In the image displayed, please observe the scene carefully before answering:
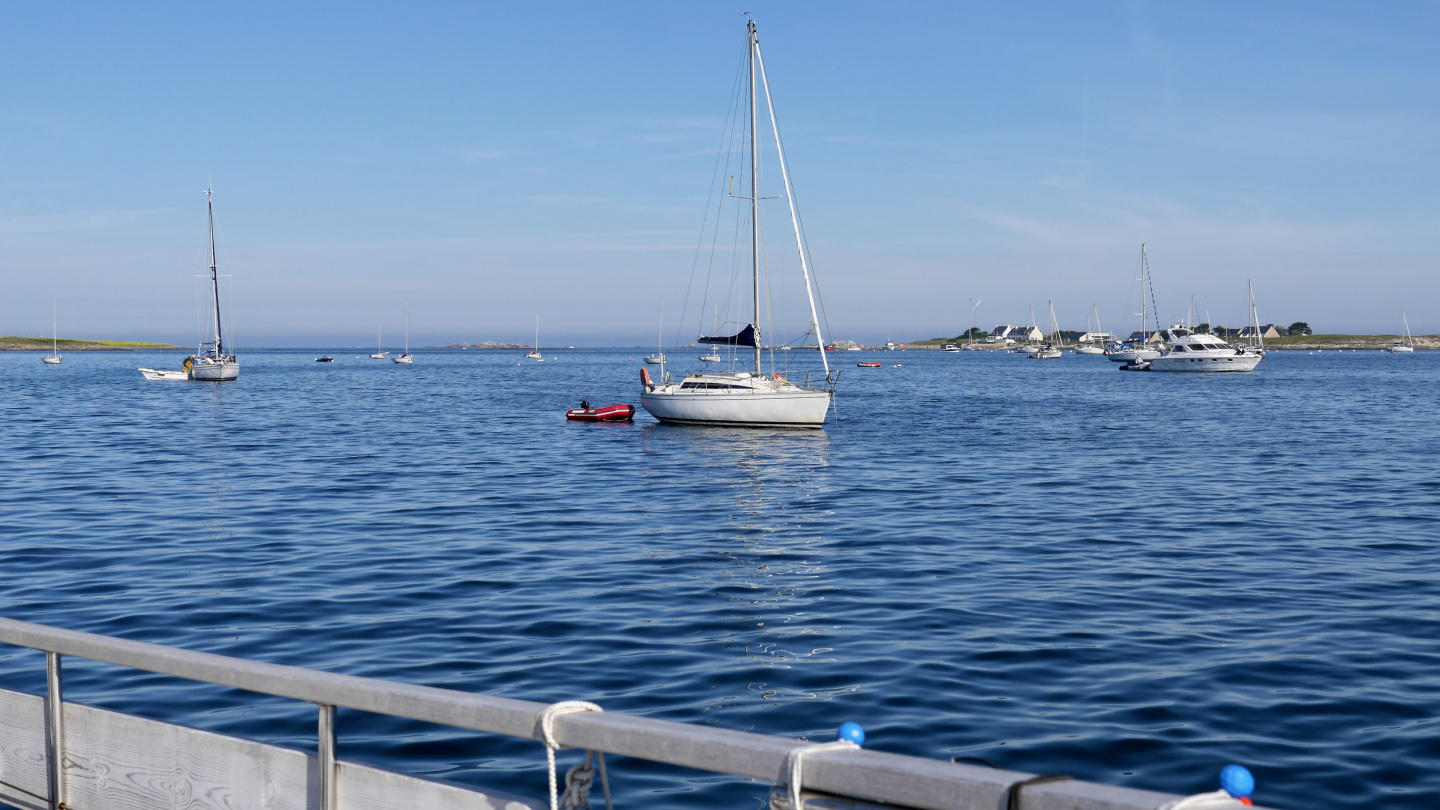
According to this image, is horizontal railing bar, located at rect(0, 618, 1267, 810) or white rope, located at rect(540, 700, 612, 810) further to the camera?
white rope, located at rect(540, 700, 612, 810)

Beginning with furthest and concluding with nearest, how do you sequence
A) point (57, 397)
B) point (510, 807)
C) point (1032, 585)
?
point (57, 397)
point (1032, 585)
point (510, 807)

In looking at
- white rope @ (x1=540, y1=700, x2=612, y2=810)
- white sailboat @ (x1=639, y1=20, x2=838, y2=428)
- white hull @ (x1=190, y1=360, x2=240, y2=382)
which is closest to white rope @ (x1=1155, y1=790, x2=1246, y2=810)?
white rope @ (x1=540, y1=700, x2=612, y2=810)

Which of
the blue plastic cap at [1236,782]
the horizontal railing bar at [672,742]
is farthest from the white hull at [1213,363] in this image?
the horizontal railing bar at [672,742]

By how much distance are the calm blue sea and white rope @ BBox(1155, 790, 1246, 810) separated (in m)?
5.19

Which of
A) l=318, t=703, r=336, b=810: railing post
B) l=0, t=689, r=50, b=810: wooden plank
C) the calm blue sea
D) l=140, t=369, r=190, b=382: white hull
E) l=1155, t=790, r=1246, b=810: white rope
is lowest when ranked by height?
the calm blue sea

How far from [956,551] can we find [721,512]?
20.6 feet

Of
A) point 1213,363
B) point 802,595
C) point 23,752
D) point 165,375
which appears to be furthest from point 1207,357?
point 23,752

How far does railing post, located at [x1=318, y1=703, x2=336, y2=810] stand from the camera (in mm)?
3912

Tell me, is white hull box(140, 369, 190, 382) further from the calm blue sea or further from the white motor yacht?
the white motor yacht

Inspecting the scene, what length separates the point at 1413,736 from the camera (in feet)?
28.1

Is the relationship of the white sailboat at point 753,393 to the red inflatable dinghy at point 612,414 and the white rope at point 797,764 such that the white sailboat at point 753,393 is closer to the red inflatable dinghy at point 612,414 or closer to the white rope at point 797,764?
the red inflatable dinghy at point 612,414

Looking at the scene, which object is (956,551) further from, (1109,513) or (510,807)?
(510,807)

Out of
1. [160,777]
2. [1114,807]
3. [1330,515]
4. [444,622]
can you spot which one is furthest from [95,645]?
[1330,515]

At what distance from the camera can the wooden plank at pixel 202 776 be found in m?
3.89
